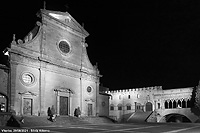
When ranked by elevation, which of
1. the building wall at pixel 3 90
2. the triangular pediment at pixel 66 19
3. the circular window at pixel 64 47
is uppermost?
the triangular pediment at pixel 66 19

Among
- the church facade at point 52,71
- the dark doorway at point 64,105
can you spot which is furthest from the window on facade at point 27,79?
the dark doorway at point 64,105

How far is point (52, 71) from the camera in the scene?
31.7 m

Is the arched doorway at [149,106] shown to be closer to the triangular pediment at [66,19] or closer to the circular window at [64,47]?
the triangular pediment at [66,19]

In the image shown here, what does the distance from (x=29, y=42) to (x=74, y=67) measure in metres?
8.50

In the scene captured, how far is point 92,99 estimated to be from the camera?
38.3 m

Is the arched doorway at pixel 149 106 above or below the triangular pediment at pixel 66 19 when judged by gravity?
below

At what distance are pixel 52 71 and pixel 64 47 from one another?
16.8 ft

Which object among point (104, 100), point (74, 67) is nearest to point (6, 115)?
point (74, 67)

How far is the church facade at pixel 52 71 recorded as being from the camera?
2728 centimetres

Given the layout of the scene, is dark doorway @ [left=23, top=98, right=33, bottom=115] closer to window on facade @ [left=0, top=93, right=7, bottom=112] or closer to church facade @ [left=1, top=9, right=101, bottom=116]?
church facade @ [left=1, top=9, right=101, bottom=116]

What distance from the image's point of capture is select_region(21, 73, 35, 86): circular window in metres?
27.9

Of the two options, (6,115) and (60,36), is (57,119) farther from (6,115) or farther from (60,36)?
(60,36)

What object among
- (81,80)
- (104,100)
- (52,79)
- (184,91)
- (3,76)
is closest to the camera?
(3,76)

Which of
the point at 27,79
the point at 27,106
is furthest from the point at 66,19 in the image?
the point at 27,106
